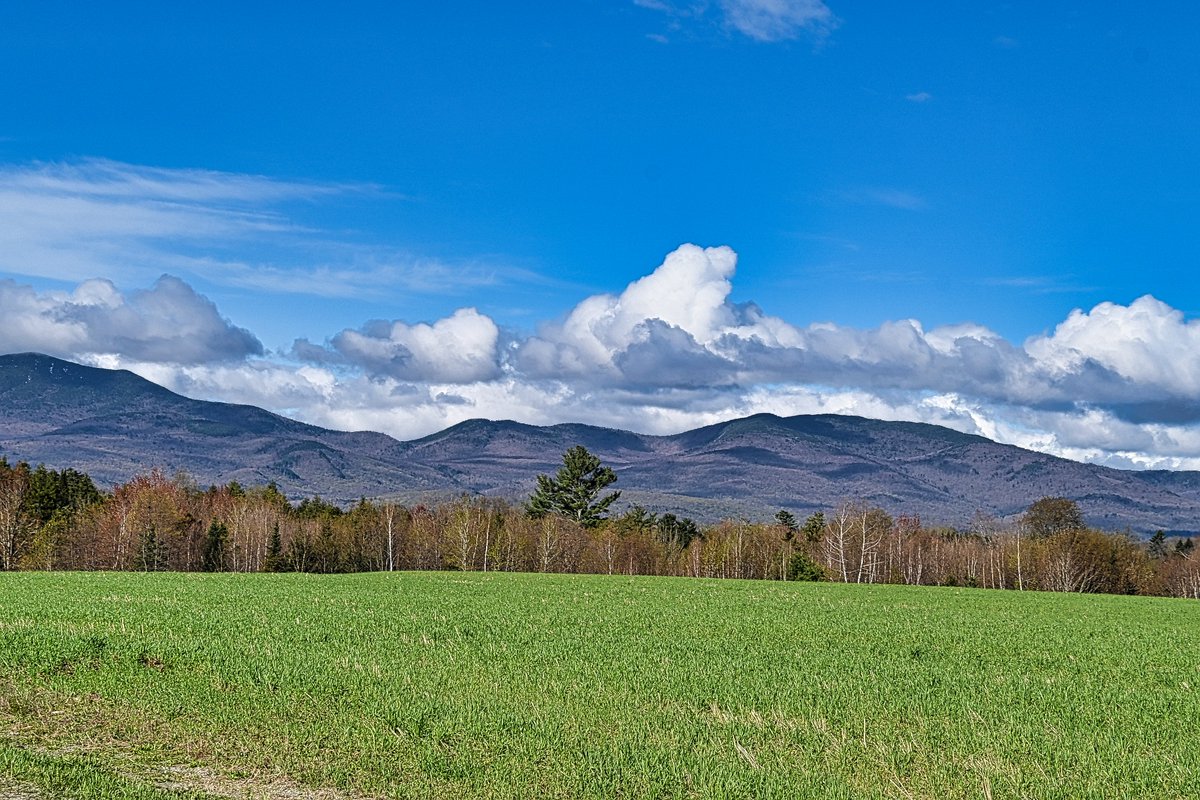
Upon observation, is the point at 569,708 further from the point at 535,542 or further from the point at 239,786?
the point at 535,542

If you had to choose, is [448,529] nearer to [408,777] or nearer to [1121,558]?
[1121,558]

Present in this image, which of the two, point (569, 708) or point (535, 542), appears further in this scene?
point (535, 542)

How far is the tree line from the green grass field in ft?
233

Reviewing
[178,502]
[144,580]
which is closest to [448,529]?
[178,502]

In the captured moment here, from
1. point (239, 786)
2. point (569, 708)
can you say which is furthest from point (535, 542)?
point (239, 786)

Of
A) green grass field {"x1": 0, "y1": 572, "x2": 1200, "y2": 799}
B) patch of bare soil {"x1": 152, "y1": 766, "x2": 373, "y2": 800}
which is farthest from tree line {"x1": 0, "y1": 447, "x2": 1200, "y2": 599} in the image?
patch of bare soil {"x1": 152, "y1": 766, "x2": 373, "y2": 800}

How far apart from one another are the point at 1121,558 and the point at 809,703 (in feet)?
356

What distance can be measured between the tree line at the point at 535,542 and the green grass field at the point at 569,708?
70.9 metres

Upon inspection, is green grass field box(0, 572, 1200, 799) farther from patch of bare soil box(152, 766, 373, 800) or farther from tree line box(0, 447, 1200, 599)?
tree line box(0, 447, 1200, 599)

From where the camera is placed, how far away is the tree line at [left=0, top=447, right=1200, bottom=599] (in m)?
101

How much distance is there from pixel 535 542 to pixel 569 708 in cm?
10453

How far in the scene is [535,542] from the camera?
119875 mm

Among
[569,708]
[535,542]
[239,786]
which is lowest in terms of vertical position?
[535,542]

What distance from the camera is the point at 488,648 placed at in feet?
72.2
